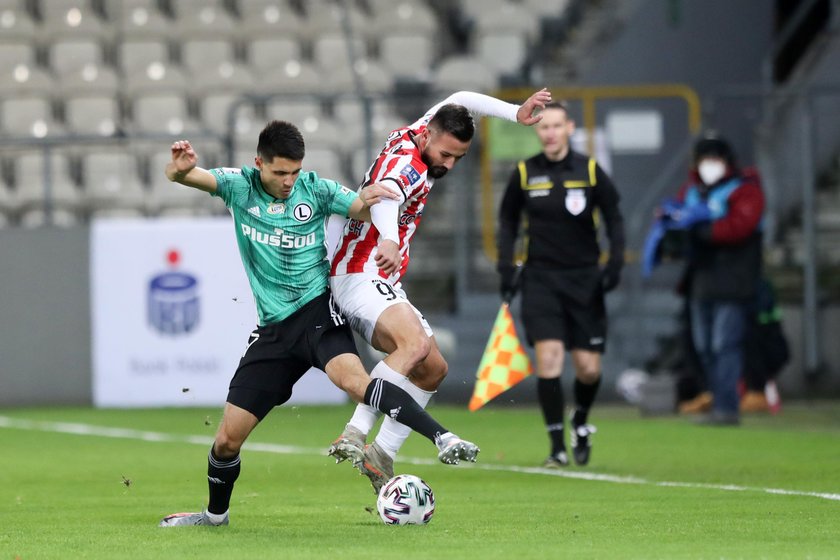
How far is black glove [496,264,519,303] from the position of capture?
35.8 feet

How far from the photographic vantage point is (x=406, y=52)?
802 inches

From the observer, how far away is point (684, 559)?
601 centimetres

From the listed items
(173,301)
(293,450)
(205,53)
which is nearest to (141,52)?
(205,53)

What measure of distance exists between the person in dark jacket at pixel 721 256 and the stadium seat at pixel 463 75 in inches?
194

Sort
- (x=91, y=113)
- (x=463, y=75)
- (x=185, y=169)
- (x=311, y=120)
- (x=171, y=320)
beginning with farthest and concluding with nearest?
(x=91, y=113)
(x=463, y=75)
(x=311, y=120)
(x=171, y=320)
(x=185, y=169)

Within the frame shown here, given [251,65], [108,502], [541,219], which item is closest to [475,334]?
[251,65]

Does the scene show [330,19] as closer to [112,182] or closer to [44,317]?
[112,182]

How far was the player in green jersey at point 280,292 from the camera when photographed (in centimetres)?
725

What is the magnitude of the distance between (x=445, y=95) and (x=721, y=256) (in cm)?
441

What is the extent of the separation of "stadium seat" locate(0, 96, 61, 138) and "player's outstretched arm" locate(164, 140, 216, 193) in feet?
42.5

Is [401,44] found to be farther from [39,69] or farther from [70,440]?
[70,440]

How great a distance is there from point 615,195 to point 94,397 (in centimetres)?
807

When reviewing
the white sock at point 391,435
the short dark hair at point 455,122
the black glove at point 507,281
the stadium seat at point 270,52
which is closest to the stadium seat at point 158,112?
the stadium seat at point 270,52

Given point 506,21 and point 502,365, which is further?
point 506,21
